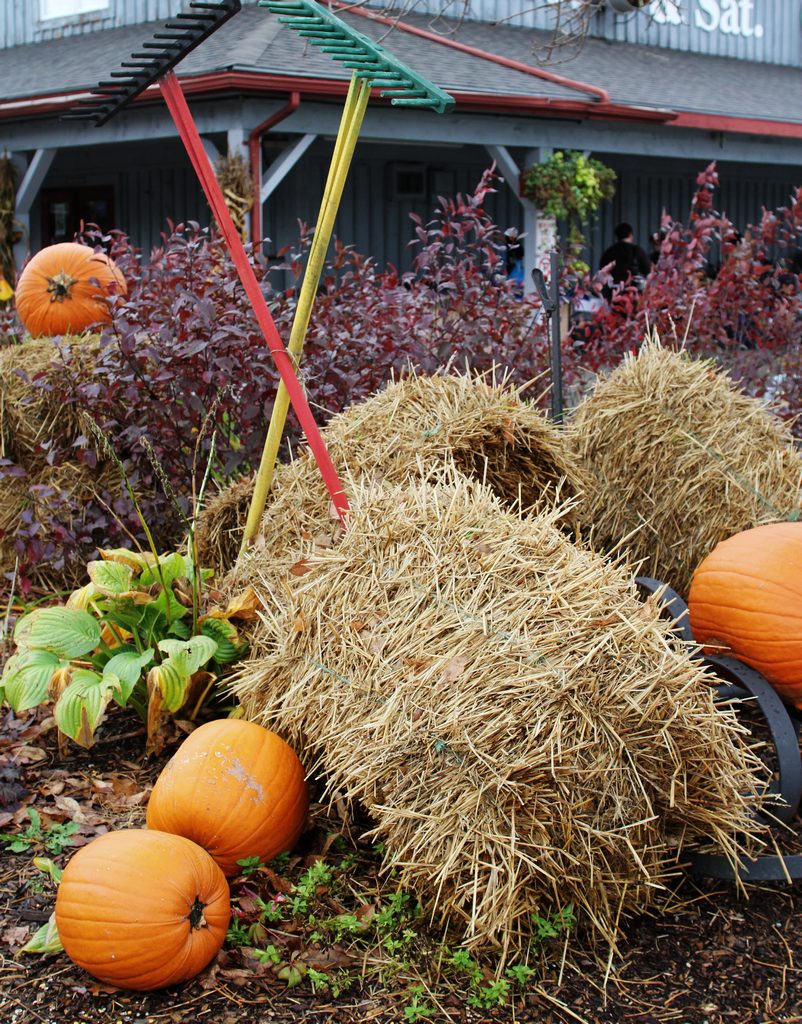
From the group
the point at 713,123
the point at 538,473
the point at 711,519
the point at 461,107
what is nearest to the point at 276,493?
the point at 538,473

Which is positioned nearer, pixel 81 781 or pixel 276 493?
pixel 81 781

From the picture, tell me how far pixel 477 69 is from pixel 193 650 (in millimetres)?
10550

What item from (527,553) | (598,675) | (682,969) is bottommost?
(682,969)

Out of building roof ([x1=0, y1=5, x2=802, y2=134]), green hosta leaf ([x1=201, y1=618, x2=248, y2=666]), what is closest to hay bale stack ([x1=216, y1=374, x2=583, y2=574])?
green hosta leaf ([x1=201, y1=618, x2=248, y2=666])

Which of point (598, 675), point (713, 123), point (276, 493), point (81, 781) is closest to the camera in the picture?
point (598, 675)

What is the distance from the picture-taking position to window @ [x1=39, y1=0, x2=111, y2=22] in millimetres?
14805

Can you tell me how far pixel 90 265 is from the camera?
20.3 feet

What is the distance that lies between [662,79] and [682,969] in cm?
1451

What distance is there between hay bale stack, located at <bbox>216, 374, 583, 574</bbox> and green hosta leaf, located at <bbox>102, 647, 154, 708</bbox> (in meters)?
0.57

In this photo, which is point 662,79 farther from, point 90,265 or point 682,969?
point 682,969

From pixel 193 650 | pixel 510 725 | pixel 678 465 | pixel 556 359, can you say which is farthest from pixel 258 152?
pixel 510 725

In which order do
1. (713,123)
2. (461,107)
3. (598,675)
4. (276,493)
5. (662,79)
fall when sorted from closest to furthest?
(598,675), (276,493), (461,107), (713,123), (662,79)

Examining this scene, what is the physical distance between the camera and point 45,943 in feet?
9.16

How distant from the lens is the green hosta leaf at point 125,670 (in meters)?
3.43
